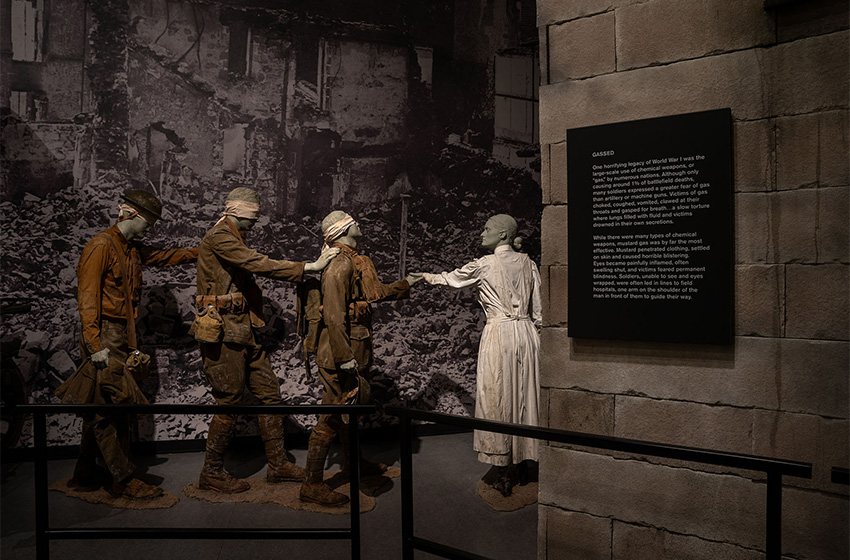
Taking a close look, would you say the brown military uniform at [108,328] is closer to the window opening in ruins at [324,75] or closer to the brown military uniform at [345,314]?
the brown military uniform at [345,314]

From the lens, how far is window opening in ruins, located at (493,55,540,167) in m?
6.41

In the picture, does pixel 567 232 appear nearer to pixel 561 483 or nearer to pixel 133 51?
pixel 561 483

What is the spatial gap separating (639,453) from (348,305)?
3103 millimetres

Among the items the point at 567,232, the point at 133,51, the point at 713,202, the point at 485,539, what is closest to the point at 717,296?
the point at 713,202

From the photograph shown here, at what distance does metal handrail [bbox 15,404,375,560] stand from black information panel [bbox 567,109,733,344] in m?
1.23

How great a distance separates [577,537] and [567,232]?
150 cm

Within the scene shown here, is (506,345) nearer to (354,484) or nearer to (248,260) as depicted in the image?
(248,260)

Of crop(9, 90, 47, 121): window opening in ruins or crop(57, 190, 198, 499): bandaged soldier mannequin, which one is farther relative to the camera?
crop(9, 90, 47, 121): window opening in ruins

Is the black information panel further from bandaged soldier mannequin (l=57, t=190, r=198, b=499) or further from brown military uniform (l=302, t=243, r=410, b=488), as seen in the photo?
bandaged soldier mannequin (l=57, t=190, r=198, b=499)

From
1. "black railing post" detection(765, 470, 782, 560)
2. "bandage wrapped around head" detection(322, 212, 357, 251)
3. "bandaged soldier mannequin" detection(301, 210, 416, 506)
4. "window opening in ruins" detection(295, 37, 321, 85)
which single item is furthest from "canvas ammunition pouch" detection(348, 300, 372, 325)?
"black railing post" detection(765, 470, 782, 560)

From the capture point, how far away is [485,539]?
12.3ft

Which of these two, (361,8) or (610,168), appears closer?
(610,168)

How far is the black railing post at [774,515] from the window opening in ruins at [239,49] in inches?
225

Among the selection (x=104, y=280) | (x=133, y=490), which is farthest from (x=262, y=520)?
(x=104, y=280)
